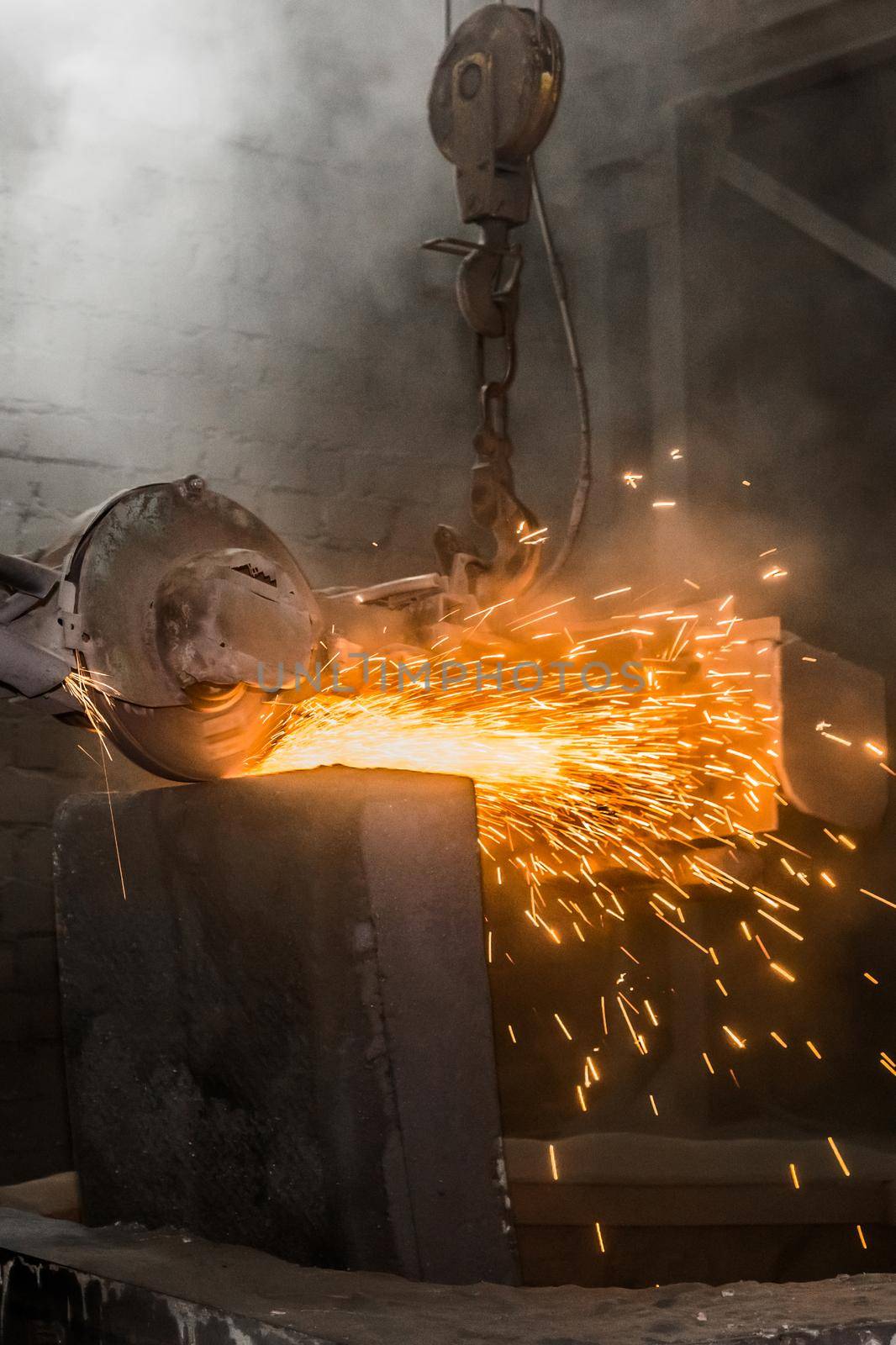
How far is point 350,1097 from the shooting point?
5.31 ft

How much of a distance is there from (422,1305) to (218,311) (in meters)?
3.01

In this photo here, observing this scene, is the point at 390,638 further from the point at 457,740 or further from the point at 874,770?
the point at 874,770

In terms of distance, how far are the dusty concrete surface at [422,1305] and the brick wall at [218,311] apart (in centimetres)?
183

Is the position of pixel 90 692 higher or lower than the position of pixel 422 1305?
higher

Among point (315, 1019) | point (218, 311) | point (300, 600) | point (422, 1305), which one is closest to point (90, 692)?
point (300, 600)

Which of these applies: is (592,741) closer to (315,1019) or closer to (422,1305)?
(315,1019)

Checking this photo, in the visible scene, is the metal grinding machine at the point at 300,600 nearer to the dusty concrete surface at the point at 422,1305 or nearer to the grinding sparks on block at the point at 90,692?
the grinding sparks on block at the point at 90,692

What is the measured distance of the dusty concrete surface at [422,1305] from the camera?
1.34 m

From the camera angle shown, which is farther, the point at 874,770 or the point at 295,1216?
the point at 874,770

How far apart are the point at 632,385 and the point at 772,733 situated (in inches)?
91.9

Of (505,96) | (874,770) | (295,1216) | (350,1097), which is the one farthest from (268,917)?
(505,96)

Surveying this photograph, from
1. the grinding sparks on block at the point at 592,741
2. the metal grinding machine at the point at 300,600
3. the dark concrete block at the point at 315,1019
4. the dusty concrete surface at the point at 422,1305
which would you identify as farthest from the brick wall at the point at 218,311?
the dusty concrete surface at the point at 422,1305

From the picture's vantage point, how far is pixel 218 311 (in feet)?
12.8

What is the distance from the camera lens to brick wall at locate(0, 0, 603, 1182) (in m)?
3.45
